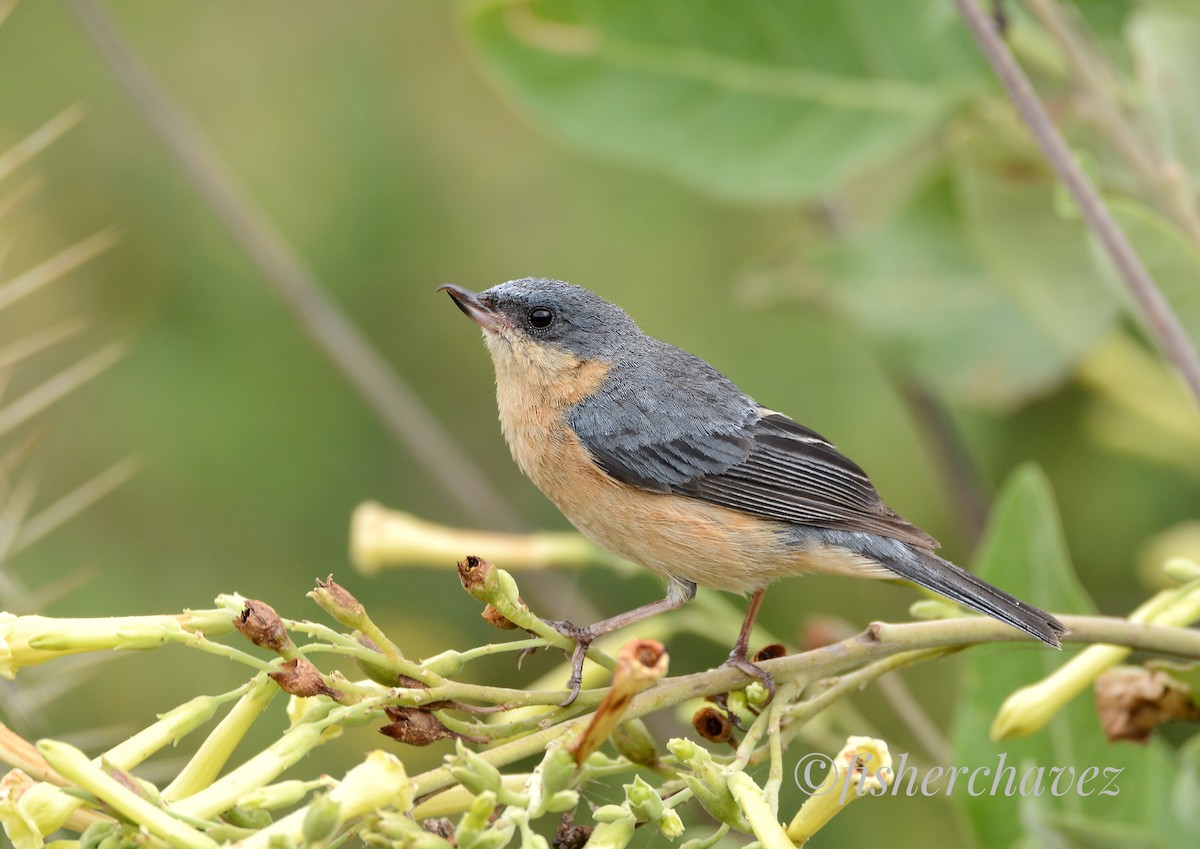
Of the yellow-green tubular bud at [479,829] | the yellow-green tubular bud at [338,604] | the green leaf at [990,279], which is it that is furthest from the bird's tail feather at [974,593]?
the yellow-green tubular bud at [338,604]

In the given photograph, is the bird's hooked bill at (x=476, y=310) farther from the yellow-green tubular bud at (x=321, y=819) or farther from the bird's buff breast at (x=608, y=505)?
the yellow-green tubular bud at (x=321, y=819)

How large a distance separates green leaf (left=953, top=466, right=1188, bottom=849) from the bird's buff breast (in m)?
0.57

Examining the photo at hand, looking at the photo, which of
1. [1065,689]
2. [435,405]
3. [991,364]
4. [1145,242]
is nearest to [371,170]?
[435,405]

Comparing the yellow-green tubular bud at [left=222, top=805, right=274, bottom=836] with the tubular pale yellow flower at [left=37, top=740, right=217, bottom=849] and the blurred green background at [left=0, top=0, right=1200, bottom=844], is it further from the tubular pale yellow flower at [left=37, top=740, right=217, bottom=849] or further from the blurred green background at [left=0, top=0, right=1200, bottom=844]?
the blurred green background at [left=0, top=0, right=1200, bottom=844]

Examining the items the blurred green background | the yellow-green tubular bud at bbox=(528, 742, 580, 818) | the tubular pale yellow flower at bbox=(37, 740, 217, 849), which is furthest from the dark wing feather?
the tubular pale yellow flower at bbox=(37, 740, 217, 849)

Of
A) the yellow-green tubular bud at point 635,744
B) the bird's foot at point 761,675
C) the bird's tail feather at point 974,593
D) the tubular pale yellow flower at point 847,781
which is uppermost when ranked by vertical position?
the yellow-green tubular bud at point 635,744

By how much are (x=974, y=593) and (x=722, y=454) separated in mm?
997

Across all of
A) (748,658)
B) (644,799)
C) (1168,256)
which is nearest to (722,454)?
(748,658)

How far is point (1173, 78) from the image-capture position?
331 cm

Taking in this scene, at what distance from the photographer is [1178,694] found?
2.60 m

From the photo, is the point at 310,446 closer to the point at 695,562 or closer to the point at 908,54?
the point at 695,562

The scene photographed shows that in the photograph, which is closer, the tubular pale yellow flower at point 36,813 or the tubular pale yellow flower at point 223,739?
the tubular pale yellow flower at point 36,813

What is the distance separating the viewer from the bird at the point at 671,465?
3.23 m

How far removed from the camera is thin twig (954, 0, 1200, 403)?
Answer: 2.45 m
